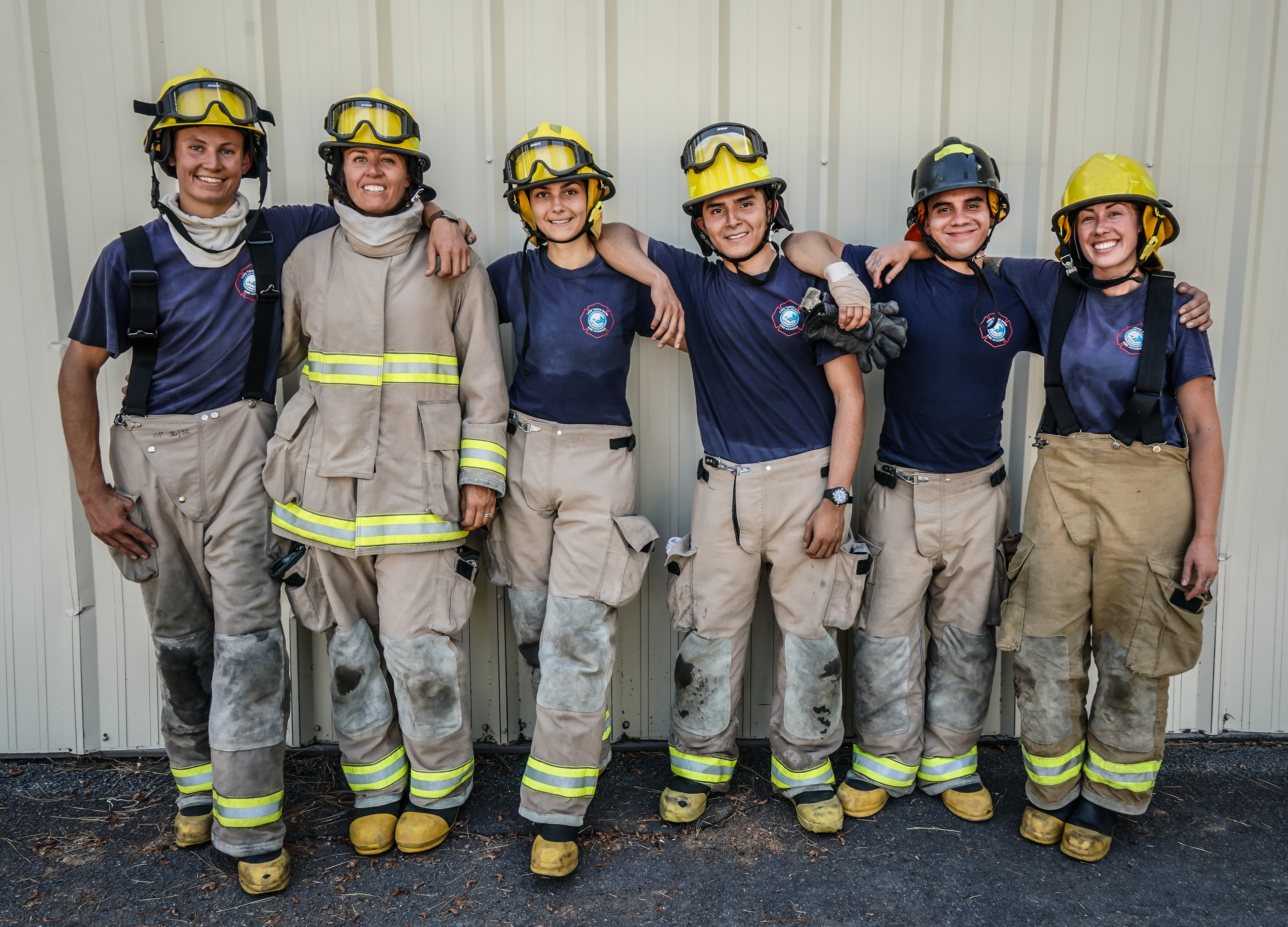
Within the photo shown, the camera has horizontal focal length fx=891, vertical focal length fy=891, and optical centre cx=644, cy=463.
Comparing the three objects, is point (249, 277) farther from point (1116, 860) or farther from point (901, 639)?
point (1116, 860)

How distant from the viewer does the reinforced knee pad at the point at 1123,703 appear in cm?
329

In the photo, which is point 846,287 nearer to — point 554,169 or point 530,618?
point 554,169

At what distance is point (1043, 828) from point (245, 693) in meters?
3.01

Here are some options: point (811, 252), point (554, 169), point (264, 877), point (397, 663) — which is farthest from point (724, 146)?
point (264, 877)

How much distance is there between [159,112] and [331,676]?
2149 mm

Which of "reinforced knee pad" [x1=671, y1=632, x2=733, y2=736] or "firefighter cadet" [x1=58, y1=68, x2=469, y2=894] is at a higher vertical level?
"firefighter cadet" [x1=58, y1=68, x2=469, y2=894]

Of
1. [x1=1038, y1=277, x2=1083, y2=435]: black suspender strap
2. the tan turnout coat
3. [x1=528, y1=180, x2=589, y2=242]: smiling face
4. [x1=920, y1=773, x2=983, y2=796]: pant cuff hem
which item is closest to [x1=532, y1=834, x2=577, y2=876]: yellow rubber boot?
the tan turnout coat

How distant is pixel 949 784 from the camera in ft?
12.0

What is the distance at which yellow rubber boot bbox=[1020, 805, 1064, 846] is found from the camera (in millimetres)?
3396

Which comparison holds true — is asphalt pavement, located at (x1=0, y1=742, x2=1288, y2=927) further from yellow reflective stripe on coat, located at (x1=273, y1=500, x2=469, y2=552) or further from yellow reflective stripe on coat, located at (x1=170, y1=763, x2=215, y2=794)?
yellow reflective stripe on coat, located at (x1=273, y1=500, x2=469, y2=552)

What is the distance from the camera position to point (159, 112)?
3.20 meters

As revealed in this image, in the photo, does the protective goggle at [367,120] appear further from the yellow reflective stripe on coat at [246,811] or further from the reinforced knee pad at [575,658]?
the yellow reflective stripe on coat at [246,811]

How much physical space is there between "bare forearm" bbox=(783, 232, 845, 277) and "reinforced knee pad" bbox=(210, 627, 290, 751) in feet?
7.97

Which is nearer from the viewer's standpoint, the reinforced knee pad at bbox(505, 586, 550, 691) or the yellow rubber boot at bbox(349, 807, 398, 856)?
the yellow rubber boot at bbox(349, 807, 398, 856)
